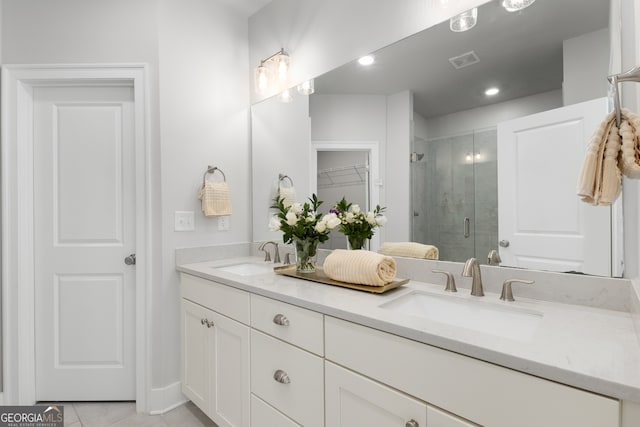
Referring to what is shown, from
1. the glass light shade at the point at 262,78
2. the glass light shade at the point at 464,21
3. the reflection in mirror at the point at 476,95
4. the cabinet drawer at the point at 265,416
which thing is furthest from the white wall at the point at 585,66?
the glass light shade at the point at 262,78

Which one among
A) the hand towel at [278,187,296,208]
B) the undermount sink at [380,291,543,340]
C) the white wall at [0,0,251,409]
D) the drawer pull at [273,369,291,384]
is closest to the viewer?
the undermount sink at [380,291,543,340]

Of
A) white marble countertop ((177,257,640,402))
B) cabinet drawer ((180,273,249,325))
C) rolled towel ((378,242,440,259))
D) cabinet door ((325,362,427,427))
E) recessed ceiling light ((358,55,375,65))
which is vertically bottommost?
cabinet door ((325,362,427,427))

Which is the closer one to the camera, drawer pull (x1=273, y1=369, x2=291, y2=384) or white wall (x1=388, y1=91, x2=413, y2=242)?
drawer pull (x1=273, y1=369, x2=291, y2=384)

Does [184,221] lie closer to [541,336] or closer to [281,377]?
[281,377]

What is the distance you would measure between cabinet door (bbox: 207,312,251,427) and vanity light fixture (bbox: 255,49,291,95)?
1485 millimetres

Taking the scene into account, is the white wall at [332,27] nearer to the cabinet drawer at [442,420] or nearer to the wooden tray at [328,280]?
the wooden tray at [328,280]

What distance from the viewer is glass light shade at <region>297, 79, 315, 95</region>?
1985 millimetres

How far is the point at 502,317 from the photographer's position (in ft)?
A: 3.62

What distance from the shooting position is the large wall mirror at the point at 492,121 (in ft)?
3.68

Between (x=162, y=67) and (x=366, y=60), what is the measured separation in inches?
47.5

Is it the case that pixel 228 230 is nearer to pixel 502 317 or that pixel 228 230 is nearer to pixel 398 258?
pixel 398 258

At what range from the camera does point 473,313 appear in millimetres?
1175

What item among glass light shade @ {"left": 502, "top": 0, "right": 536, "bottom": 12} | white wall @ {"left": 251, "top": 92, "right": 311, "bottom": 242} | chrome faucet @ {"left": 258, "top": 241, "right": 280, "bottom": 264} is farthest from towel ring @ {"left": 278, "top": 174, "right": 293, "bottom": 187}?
glass light shade @ {"left": 502, "top": 0, "right": 536, "bottom": 12}

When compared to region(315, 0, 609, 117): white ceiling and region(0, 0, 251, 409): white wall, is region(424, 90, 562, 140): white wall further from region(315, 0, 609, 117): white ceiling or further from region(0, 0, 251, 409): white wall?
region(0, 0, 251, 409): white wall
